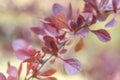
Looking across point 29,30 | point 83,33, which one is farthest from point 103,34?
point 29,30

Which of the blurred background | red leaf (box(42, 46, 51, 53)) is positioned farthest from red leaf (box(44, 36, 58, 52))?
the blurred background

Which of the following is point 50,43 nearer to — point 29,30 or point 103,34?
point 103,34

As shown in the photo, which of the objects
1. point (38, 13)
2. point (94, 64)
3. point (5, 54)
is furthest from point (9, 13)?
point (94, 64)

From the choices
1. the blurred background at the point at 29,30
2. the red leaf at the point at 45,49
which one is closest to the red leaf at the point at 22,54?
the red leaf at the point at 45,49

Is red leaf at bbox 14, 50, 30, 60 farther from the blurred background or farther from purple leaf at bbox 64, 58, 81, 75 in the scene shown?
the blurred background

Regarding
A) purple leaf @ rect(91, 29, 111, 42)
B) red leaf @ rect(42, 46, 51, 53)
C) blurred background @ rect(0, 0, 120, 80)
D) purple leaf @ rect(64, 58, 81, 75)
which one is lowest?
blurred background @ rect(0, 0, 120, 80)

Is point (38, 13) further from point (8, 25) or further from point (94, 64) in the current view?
point (94, 64)

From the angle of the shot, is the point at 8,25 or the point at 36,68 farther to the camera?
the point at 8,25

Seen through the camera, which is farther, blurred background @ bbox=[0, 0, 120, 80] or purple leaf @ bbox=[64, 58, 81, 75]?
blurred background @ bbox=[0, 0, 120, 80]
